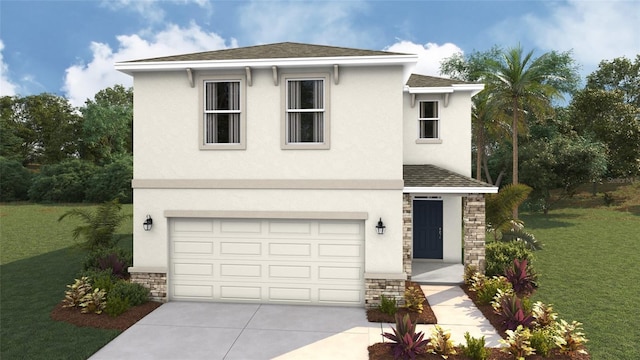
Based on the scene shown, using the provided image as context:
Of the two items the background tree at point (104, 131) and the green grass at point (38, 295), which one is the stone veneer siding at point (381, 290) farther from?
the background tree at point (104, 131)

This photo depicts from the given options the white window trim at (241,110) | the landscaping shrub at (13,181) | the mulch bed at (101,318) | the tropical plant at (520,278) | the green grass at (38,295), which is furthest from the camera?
the landscaping shrub at (13,181)

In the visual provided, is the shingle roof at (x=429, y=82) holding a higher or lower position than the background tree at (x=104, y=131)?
lower

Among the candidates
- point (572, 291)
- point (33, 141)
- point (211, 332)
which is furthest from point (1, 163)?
point (572, 291)

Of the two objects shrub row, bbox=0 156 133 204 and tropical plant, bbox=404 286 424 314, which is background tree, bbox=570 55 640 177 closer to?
tropical plant, bbox=404 286 424 314

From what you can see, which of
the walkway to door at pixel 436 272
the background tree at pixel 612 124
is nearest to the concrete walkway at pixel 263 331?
the walkway to door at pixel 436 272

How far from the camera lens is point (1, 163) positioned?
4819cm

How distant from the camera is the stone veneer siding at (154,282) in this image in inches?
468

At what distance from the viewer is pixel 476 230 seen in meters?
13.3

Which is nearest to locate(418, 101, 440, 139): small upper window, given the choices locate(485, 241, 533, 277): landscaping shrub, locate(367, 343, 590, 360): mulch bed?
locate(485, 241, 533, 277): landscaping shrub

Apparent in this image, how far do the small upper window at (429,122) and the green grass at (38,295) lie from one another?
1152 cm

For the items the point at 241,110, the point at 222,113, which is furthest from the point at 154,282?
the point at 241,110

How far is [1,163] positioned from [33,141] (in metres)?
20.1

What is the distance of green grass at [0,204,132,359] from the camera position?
8.89 meters

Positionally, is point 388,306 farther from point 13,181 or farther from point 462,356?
point 13,181
